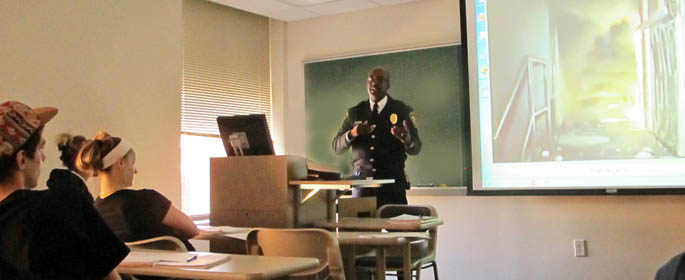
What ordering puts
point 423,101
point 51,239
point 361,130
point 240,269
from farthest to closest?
1. point 423,101
2. point 361,130
3. point 240,269
4. point 51,239

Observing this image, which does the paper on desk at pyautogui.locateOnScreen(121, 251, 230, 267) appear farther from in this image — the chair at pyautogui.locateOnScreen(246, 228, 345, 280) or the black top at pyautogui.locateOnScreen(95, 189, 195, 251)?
the chair at pyautogui.locateOnScreen(246, 228, 345, 280)

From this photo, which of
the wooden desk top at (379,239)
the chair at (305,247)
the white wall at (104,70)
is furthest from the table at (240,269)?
the white wall at (104,70)

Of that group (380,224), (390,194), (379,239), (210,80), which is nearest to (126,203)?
(379,239)

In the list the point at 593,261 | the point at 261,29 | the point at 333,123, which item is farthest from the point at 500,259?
the point at 261,29

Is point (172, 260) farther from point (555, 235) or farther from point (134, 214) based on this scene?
point (555, 235)

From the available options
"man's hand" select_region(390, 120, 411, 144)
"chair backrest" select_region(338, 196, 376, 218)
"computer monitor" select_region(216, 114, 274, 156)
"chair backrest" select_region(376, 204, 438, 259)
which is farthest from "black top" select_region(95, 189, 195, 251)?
"man's hand" select_region(390, 120, 411, 144)

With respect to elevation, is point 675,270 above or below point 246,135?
below

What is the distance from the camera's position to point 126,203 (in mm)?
2693

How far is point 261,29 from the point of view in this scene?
6156mm

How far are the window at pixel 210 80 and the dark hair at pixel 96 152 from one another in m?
2.45

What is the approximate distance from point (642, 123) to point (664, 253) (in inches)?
37.1

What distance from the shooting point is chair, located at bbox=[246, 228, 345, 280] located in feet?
8.63

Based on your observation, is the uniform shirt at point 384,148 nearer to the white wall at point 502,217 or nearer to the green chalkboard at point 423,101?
the green chalkboard at point 423,101

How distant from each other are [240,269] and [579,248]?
11.4ft
